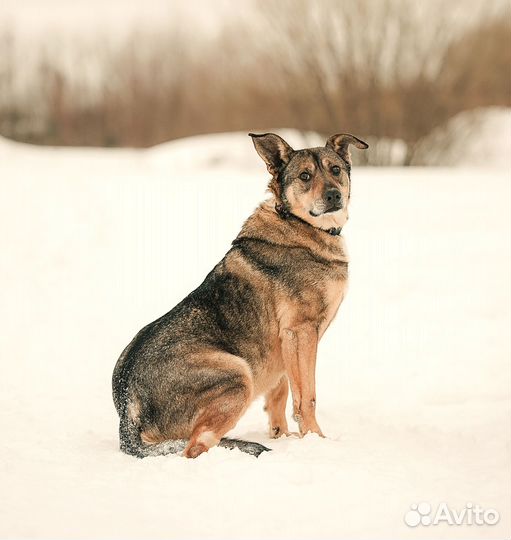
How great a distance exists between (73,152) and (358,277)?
32.3ft

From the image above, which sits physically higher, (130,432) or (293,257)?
(293,257)

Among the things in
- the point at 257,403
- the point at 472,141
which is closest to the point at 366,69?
the point at 472,141

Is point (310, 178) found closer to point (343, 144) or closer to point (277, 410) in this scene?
point (343, 144)

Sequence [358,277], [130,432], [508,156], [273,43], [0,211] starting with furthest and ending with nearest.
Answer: [273,43] → [508,156] → [0,211] → [358,277] → [130,432]

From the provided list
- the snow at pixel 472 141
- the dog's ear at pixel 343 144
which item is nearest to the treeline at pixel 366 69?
the snow at pixel 472 141

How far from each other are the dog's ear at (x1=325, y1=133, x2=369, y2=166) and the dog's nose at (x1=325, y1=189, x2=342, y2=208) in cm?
46

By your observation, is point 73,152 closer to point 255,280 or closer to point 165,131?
point 165,131

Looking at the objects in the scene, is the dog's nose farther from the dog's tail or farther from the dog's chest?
the dog's tail

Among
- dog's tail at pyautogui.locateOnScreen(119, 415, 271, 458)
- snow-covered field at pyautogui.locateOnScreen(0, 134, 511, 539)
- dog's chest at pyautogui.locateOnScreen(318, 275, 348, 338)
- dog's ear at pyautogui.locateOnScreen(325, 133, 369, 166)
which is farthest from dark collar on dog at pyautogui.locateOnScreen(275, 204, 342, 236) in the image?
dog's tail at pyautogui.locateOnScreen(119, 415, 271, 458)

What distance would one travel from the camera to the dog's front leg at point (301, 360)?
5121mm

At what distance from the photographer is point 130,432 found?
496cm

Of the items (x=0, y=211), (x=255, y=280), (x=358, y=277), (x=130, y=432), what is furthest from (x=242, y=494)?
(x=0, y=211)

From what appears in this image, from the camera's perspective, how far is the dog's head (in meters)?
5.19

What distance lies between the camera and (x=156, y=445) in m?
4.86
